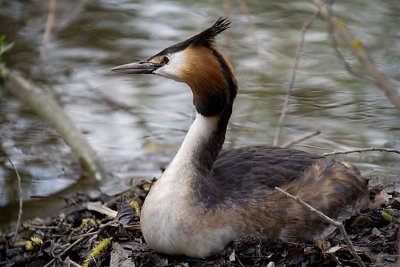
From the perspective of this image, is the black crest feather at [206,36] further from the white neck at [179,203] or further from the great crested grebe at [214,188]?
the white neck at [179,203]

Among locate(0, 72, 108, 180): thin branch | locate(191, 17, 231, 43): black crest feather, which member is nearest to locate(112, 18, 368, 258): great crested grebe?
locate(191, 17, 231, 43): black crest feather

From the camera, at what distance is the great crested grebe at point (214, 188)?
195 inches

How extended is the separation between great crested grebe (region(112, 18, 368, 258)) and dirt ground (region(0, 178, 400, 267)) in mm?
91

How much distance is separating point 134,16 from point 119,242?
6609 millimetres

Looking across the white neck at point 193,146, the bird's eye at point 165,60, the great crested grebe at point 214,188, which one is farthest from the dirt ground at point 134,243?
the bird's eye at point 165,60

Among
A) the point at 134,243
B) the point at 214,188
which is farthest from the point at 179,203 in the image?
the point at 134,243

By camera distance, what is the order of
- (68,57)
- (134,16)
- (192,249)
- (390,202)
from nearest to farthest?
(192,249) < (390,202) < (68,57) < (134,16)

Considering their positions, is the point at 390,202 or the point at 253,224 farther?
the point at 390,202

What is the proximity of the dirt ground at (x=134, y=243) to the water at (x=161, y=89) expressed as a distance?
151 cm

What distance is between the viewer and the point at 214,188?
16.7 feet

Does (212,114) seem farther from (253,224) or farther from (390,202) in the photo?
(390,202)

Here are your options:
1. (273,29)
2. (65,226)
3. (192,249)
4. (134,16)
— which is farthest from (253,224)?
(134,16)

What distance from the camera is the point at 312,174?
5.32 meters

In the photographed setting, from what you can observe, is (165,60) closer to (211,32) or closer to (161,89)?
(211,32)
